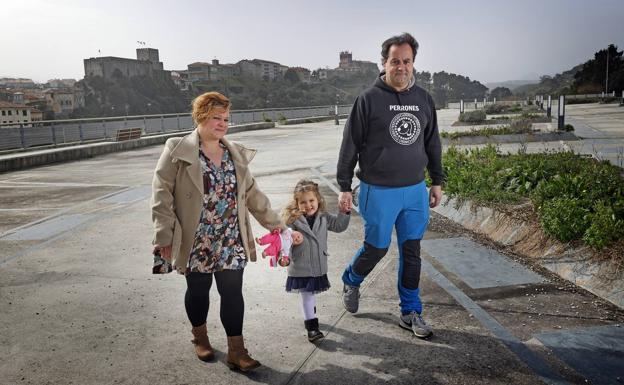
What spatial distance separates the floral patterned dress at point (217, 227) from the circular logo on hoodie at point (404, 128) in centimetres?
124

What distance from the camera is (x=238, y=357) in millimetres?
3369

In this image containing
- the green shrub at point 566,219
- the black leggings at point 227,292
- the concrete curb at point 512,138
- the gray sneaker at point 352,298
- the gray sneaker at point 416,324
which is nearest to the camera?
the black leggings at point 227,292

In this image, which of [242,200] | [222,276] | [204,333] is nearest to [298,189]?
[242,200]

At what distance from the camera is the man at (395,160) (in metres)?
3.80

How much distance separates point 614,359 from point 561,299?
1.07 metres

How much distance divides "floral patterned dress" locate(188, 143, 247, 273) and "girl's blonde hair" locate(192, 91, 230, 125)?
0.24 meters

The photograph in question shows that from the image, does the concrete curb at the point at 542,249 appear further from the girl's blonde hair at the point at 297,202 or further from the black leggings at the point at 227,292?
the black leggings at the point at 227,292

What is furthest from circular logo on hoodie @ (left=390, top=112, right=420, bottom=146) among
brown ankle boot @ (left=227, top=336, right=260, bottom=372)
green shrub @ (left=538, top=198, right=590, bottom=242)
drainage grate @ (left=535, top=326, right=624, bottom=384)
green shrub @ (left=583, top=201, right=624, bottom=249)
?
green shrub @ (left=538, top=198, right=590, bottom=242)

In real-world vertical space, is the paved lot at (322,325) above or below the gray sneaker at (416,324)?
below

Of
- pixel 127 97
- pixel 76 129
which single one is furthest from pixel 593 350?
pixel 127 97

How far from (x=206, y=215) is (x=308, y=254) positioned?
868 millimetres

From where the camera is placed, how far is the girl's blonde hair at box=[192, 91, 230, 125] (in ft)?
10.9

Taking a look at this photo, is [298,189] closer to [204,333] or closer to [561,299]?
[204,333]

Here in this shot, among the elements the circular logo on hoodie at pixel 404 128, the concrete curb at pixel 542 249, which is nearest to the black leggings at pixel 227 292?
the circular logo on hoodie at pixel 404 128
